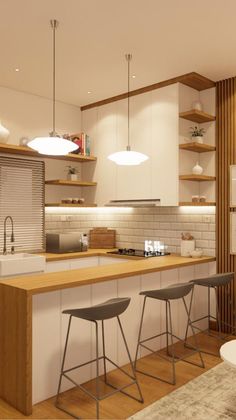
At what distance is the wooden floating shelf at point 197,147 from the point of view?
418cm

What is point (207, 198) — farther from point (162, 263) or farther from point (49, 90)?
point (49, 90)

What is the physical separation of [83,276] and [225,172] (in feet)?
7.24

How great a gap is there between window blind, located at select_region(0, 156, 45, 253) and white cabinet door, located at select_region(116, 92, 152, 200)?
1075 millimetres

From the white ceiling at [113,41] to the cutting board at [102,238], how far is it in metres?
2.01

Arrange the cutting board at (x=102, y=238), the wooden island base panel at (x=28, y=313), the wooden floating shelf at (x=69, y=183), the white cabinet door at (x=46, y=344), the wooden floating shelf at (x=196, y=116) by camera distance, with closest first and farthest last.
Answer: the wooden island base panel at (x=28, y=313) → the white cabinet door at (x=46, y=344) → the wooden floating shelf at (x=196, y=116) → the wooden floating shelf at (x=69, y=183) → the cutting board at (x=102, y=238)

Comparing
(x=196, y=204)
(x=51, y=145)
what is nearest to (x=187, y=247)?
(x=196, y=204)

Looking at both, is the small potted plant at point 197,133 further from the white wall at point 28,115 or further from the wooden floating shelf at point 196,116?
the white wall at point 28,115

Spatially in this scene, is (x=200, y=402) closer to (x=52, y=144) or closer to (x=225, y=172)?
(x=52, y=144)

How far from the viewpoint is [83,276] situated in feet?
9.98

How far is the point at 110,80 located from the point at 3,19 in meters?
1.59

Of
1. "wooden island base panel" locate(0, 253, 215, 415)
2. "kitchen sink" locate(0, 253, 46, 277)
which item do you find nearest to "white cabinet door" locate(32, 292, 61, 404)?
"wooden island base panel" locate(0, 253, 215, 415)

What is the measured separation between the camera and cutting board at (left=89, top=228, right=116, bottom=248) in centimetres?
532

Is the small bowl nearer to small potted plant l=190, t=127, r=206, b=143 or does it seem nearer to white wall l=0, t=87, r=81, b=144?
small potted plant l=190, t=127, r=206, b=143

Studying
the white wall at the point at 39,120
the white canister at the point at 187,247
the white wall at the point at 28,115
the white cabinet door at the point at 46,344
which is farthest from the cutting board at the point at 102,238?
the white cabinet door at the point at 46,344
